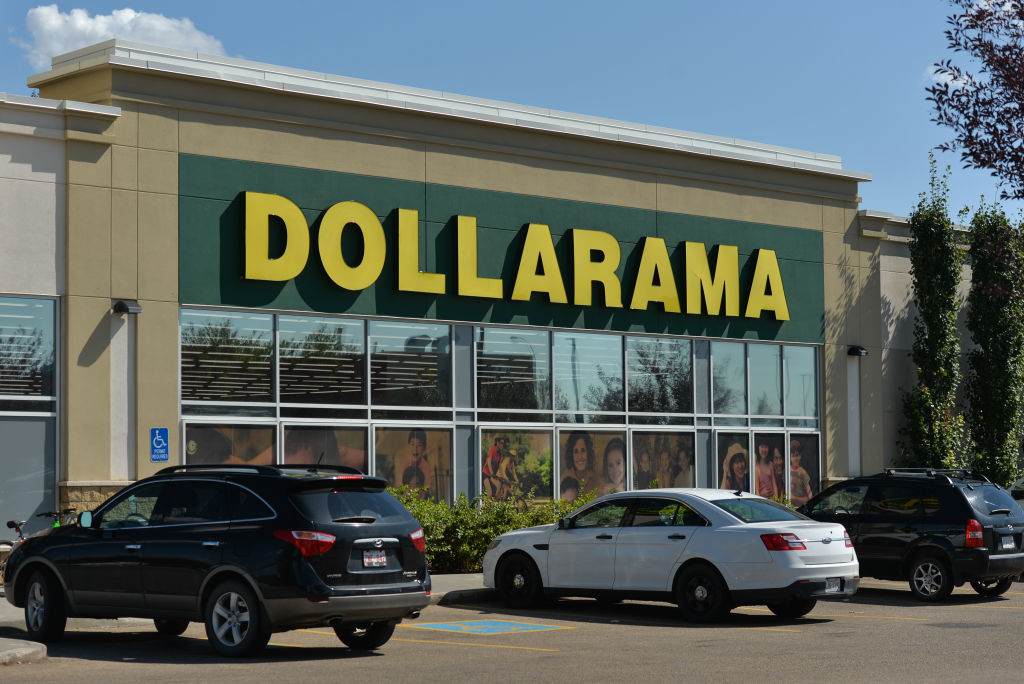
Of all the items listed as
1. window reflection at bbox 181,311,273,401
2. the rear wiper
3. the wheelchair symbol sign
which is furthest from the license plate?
window reflection at bbox 181,311,273,401

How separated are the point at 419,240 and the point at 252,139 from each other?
11.6 feet

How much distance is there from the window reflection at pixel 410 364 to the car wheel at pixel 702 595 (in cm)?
883

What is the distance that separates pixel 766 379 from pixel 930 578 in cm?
1068

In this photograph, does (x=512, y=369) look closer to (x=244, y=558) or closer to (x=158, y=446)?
(x=158, y=446)

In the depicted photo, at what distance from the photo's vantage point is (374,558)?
1309 cm

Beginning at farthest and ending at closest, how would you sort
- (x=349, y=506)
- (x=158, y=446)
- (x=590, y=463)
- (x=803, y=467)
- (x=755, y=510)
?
(x=803, y=467) < (x=590, y=463) < (x=158, y=446) < (x=755, y=510) < (x=349, y=506)

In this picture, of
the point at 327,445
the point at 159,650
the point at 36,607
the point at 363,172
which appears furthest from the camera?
the point at 363,172

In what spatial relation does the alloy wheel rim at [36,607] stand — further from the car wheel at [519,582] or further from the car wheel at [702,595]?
the car wheel at [702,595]

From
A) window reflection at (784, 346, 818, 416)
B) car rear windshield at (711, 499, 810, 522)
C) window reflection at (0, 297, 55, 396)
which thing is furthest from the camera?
window reflection at (784, 346, 818, 416)

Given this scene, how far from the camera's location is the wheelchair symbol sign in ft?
70.2

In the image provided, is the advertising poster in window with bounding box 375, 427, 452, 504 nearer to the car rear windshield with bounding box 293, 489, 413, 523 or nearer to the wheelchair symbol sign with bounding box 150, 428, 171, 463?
the wheelchair symbol sign with bounding box 150, 428, 171, 463

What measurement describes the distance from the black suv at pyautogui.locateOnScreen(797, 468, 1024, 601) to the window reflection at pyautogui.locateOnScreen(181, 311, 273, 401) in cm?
950

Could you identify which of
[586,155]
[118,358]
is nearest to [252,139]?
[118,358]

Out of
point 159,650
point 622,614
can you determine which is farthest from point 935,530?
point 159,650
